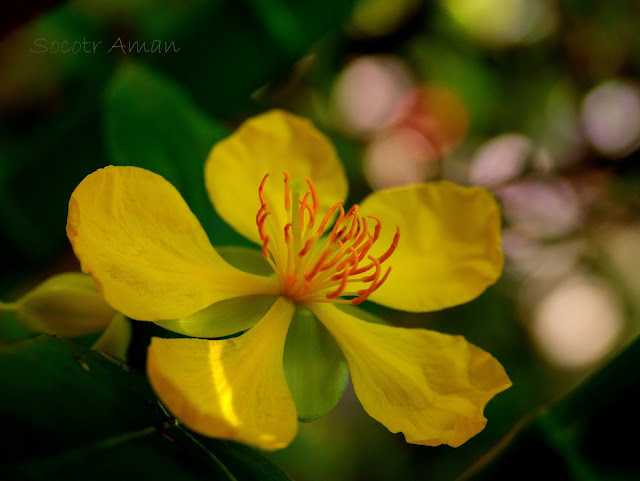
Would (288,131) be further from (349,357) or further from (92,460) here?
(92,460)

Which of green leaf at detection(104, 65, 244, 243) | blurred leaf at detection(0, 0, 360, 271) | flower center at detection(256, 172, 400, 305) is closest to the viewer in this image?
flower center at detection(256, 172, 400, 305)

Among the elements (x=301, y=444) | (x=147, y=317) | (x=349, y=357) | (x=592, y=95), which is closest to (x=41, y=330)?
(x=147, y=317)

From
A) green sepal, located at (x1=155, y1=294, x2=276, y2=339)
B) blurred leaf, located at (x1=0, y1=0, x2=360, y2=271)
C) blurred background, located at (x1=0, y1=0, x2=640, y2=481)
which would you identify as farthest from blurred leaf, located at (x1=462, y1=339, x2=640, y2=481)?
blurred leaf, located at (x1=0, y1=0, x2=360, y2=271)

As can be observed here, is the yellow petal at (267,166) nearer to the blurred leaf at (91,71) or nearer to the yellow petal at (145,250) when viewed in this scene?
the yellow petal at (145,250)

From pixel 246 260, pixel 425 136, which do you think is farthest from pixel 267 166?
pixel 425 136

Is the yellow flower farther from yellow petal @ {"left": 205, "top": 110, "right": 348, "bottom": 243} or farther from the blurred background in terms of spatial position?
the blurred background

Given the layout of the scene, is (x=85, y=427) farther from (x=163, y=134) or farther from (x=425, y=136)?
(x=425, y=136)
